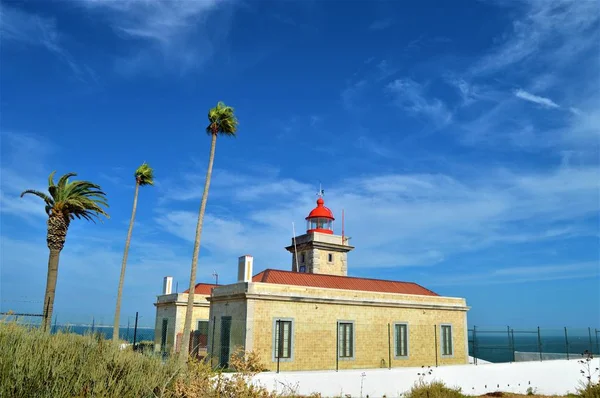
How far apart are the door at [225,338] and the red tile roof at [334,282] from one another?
8.14 ft

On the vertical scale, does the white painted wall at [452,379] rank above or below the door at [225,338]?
below

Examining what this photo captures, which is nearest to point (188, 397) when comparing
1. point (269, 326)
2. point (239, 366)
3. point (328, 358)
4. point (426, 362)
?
point (239, 366)

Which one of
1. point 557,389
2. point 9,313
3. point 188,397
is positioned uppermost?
point 9,313

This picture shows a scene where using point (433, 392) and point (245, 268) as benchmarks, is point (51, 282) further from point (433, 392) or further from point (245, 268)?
point (433, 392)

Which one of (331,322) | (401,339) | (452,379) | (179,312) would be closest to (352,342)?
(331,322)

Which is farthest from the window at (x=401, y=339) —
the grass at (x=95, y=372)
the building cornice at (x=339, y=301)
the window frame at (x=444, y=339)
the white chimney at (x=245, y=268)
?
the grass at (x=95, y=372)

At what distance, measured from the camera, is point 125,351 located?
31.2ft

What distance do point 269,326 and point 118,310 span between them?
32.9ft

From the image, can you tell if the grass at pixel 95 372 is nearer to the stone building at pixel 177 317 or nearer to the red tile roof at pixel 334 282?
the red tile roof at pixel 334 282

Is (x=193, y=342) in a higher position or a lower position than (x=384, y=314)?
lower

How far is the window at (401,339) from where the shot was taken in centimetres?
2420

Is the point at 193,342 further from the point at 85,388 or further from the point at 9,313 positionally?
the point at 85,388

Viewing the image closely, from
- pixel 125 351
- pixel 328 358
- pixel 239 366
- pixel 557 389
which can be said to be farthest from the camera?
pixel 557 389

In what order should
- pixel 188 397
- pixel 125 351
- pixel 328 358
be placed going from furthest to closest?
pixel 328 358 < pixel 125 351 < pixel 188 397
